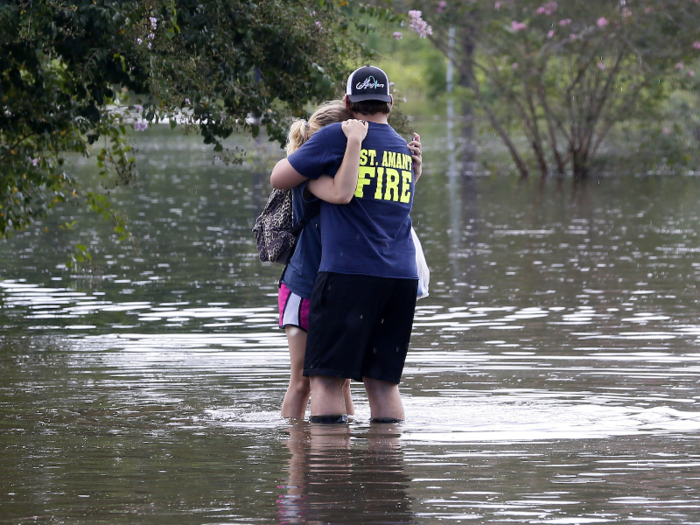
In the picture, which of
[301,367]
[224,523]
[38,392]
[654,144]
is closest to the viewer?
[224,523]

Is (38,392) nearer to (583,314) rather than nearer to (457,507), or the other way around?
(457,507)

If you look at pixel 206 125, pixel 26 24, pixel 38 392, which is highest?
pixel 26 24

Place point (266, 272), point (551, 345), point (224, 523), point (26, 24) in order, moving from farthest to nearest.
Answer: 1. point (266, 272)
2. point (551, 345)
3. point (26, 24)
4. point (224, 523)

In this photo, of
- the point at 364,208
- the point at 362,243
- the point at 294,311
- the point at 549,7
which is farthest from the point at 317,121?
the point at 549,7

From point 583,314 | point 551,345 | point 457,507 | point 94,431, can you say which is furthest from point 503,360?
point 457,507

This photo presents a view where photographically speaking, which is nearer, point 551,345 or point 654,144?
point 551,345

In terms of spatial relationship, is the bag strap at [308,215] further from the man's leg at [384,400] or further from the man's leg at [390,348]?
the man's leg at [384,400]

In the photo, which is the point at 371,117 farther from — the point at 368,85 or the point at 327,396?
the point at 327,396

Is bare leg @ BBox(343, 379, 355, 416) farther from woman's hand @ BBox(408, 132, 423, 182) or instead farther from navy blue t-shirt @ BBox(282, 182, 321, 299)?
woman's hand @ BBox(408, 132, 423, 182)

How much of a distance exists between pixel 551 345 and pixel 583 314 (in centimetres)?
145

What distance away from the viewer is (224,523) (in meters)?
3.86

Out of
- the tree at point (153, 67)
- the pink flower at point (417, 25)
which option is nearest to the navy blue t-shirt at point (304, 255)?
the tree at point (153, 67)

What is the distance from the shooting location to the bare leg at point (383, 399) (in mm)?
5352

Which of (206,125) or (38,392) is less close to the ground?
(206,125)
